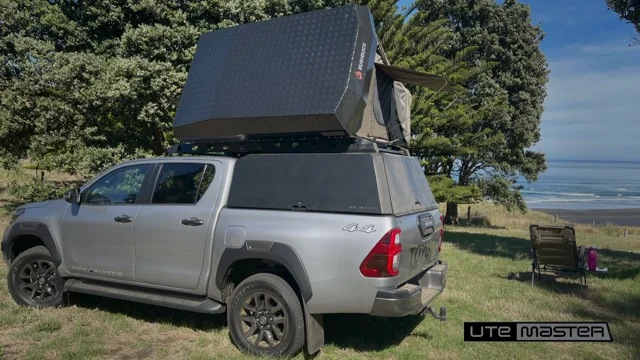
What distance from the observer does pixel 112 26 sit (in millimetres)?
12422

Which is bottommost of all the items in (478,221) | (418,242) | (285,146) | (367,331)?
(478,221)

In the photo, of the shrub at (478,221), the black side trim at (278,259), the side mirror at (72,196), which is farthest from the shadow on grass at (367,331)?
the shrub at (478,221)

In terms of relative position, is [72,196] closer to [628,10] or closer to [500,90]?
[628,10]

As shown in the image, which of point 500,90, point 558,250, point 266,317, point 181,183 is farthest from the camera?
point 500,90

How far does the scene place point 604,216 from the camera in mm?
37625

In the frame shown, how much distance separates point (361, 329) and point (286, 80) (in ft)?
9.24

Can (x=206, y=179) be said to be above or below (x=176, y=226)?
above

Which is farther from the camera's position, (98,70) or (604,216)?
(604,216)

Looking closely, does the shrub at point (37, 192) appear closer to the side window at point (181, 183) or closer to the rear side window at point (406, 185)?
the side window at point (181, 183)

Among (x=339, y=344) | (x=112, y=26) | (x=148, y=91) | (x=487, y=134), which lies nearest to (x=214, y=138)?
(x=339, y=344)

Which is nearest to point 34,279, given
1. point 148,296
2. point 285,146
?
point 148,296

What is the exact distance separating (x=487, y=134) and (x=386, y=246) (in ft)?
67.4

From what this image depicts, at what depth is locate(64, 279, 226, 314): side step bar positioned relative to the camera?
457 cm

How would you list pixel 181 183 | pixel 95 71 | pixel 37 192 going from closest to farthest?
1. pixel 181 183
2. pixel 95 71
3. pixel 37 192
